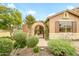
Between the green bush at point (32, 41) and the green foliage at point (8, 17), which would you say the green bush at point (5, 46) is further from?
the green bush at point (32, 41)

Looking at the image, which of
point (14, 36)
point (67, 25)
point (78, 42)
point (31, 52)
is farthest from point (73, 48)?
point (14, 36)

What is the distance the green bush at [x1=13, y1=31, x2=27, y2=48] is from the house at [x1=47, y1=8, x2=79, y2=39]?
507 millimetres

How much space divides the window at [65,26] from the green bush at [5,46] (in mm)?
878

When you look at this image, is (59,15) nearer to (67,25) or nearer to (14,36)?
(67,25)

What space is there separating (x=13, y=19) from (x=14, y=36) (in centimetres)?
33

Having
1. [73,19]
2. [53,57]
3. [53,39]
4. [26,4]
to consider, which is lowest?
[53,57]

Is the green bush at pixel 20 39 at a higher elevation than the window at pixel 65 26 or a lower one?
lower

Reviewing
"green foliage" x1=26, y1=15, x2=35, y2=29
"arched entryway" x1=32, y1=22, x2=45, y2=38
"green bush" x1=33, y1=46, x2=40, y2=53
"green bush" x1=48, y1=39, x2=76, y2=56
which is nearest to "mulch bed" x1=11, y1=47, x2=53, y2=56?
"green bush" x1=33, y1=46, x2=40, y2=53

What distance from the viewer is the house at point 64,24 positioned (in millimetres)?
4465

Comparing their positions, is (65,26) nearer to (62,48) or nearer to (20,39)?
(62,48)

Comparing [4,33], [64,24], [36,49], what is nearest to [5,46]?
[4,33]

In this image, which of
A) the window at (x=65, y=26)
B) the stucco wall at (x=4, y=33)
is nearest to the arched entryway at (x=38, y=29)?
the window at (x=65, y=26)

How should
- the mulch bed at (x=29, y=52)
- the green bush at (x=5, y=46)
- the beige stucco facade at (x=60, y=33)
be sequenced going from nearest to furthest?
the green bush at (x=5, y=46) < the beige stucco facade at (x=60, y=33) < the mulch bed at (x=29, y=52)

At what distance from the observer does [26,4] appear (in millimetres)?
4414
